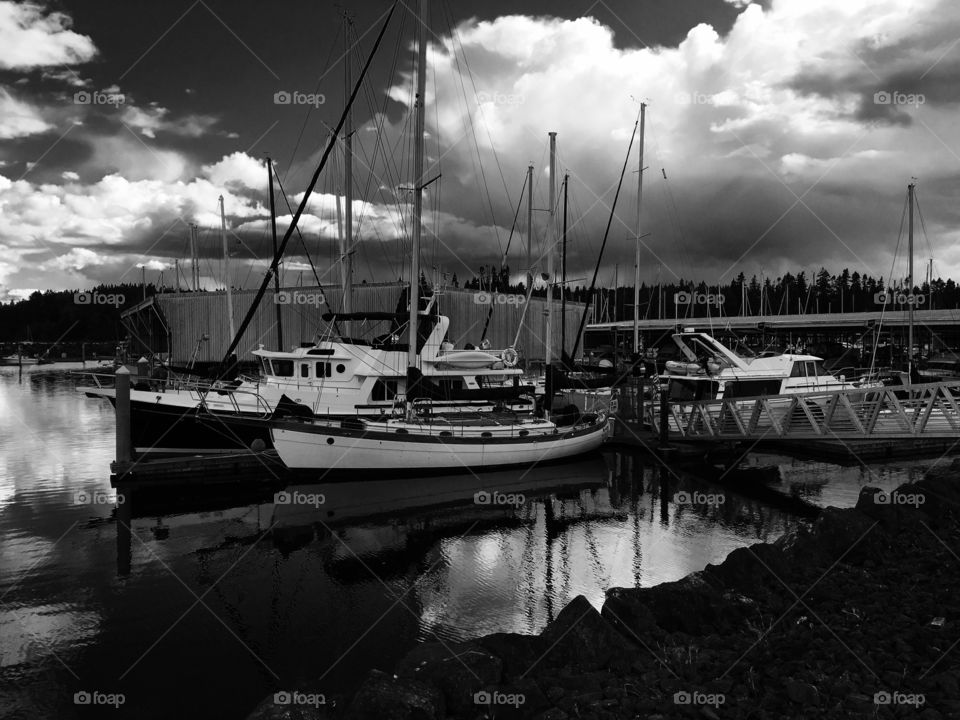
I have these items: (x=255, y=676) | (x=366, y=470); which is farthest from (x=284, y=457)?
(x=255, y=676)

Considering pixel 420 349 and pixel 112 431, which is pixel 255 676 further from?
pixel 112 431

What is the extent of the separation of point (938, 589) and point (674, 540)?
22.4 feet

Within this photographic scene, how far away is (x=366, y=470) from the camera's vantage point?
67.9 ft

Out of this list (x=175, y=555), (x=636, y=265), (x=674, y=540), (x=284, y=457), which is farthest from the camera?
(x=636, y=265)
